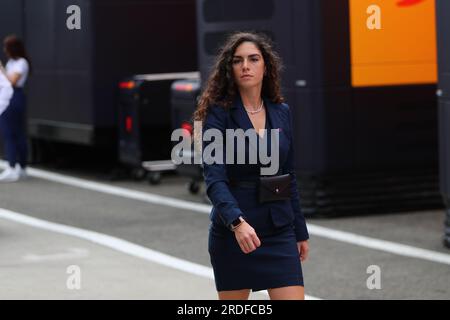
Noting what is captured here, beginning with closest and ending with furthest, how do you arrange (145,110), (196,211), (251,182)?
(251,182) < (196,211) < (145,110)

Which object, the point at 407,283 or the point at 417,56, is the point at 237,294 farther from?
the point at 417,56

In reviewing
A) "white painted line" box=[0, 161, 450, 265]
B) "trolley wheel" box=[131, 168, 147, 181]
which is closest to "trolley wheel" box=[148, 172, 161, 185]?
"trolley wheel" box=[131, 168, 147, 181]

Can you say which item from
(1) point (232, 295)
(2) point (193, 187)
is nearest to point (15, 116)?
(2) point (193, 187)

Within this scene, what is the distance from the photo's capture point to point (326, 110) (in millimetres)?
12500

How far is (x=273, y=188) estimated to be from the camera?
5961mm

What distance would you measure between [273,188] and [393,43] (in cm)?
694

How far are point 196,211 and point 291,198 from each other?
23.8 ft

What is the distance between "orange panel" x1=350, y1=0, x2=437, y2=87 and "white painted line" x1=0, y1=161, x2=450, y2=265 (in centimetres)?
169

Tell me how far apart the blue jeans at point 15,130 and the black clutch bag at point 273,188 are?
35.8ft

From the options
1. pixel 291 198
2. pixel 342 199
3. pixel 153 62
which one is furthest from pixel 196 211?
pixel 291 198

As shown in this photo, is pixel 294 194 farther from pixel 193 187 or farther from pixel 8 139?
pixel 8 139

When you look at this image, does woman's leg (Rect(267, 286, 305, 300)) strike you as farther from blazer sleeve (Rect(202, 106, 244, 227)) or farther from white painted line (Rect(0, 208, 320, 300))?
white painted line (Rect(0, 208, 320, 300))

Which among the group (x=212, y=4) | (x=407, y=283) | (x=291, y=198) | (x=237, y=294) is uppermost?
(x=212, y=4)

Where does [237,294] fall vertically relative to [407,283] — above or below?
above
